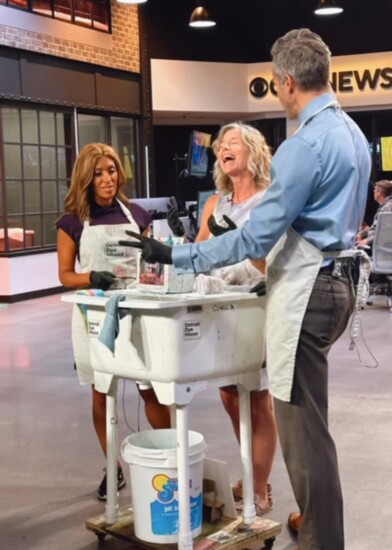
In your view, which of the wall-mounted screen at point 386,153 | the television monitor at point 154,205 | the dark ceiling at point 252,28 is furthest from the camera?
the wall-mounted screen at point 386,153

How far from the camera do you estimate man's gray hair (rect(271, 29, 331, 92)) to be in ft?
7.64

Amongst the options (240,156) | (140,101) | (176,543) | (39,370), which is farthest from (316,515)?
(140,101)

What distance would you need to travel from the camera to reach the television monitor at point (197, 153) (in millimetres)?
8281

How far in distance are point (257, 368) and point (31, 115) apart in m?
8.10

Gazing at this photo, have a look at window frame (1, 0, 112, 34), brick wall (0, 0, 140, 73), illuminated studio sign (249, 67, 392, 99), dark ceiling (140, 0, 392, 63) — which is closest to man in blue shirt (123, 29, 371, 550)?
brick wall (0, 0, 140, 73)

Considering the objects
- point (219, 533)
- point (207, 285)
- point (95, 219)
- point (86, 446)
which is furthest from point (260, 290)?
point (86, 446)

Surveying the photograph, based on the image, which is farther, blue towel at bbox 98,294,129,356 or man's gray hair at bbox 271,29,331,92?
blue towel at bbox 98,294,129,356

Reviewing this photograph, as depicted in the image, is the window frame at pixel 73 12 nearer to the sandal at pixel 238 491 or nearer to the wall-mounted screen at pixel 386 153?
the wall-mounted screen at pixel 386 153

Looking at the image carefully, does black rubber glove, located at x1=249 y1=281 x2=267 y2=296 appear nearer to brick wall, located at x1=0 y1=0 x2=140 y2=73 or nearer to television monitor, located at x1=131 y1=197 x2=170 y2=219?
television monitor, located at x1=131 y1=197 x2=170 y2=219

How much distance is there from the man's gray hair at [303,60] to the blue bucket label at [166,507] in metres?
1.38

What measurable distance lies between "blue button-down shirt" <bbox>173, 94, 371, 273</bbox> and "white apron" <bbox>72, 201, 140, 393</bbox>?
94cm

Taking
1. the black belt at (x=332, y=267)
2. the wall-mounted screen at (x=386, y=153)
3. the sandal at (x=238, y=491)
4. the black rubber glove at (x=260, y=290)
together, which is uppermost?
the wall-mounted screen at (x=386, y=153)

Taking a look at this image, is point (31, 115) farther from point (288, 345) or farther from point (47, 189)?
point (288, 345)

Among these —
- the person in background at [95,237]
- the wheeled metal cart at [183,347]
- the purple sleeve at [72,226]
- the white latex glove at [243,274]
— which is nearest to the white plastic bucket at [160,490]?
the wheeled metal cart at [183,347]
